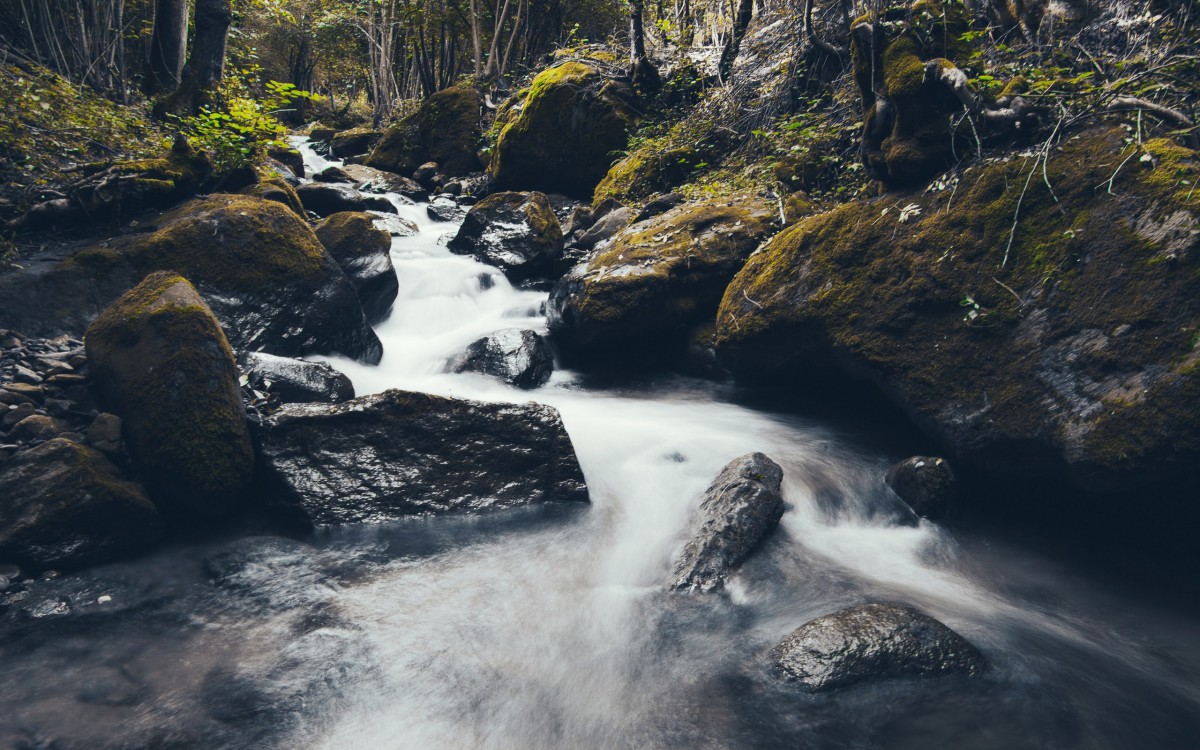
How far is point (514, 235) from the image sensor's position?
419 inches

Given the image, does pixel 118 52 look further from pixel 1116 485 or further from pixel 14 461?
pixel 1116 485

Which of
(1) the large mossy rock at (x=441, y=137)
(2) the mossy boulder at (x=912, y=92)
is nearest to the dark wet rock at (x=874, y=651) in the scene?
(2) the mossy boulder at (x=912, y=92)

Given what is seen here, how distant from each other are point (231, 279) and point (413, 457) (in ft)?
10.4

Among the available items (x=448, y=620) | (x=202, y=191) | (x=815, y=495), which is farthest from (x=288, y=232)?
(x=815, y=495)

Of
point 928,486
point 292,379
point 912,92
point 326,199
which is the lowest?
point 292,379

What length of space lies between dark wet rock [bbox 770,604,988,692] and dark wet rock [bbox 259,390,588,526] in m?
2.50

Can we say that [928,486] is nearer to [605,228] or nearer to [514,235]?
[605,228]

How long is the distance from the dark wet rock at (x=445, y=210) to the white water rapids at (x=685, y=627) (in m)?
9.44

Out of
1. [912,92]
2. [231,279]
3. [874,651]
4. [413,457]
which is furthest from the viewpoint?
[231,279]

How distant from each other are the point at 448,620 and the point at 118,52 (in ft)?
42.6

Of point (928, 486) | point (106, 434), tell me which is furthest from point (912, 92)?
point (106, 434)

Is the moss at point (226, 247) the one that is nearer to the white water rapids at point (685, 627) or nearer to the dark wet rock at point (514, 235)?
the white water rapids at point (685, 627)

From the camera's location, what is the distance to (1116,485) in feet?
12.6

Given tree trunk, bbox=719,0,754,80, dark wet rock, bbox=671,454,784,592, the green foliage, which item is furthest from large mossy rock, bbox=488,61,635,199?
dark wet rock, bbox=671,454,784,592
